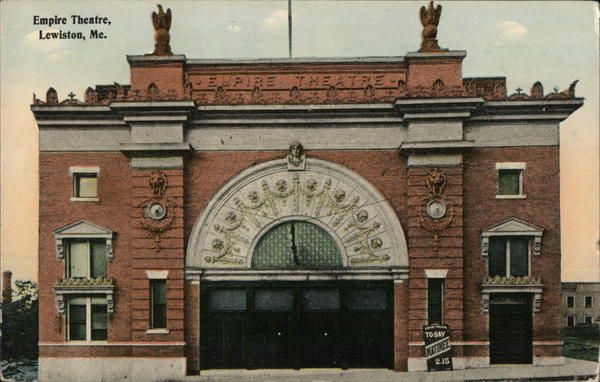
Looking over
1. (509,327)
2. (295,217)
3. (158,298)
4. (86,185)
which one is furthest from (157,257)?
(509,327)

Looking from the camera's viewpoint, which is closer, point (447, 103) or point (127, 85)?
point (447, 103)

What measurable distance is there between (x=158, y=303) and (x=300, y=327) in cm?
495

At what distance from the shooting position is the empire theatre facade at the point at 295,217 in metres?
21.8

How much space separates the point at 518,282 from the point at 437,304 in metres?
2.87

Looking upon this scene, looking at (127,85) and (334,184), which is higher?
(127,85)

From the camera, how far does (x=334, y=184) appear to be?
22.4 m

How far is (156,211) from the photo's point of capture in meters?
22.0

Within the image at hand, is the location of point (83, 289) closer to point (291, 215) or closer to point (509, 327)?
point (291, 215)

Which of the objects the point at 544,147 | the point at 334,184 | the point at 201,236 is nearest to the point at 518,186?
the point at 544,147

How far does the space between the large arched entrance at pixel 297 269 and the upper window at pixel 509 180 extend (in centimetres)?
390

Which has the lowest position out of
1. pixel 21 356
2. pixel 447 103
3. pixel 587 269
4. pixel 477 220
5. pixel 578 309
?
pixel 21 356

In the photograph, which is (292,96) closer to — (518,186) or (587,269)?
(518,186)

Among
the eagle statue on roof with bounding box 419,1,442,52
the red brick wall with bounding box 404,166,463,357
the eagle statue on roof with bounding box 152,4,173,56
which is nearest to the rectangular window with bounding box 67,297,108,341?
the eagle statue on roof with bounding box 152,4,173,56

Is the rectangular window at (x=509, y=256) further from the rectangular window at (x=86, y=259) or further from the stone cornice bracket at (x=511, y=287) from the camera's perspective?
the rectangular window at (x=86, y=259)
